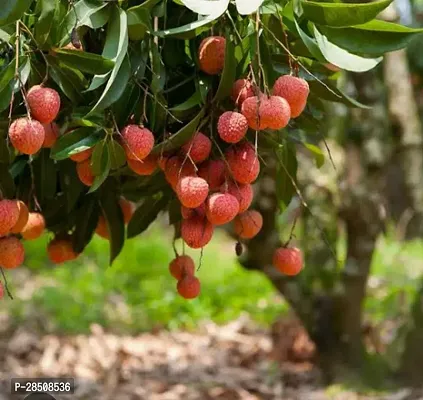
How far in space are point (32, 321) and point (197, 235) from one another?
2.05 metres

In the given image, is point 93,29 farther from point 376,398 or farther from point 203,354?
point 203,354

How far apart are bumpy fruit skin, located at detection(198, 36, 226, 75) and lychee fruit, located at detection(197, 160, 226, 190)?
96mm

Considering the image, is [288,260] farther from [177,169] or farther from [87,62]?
[87,62]

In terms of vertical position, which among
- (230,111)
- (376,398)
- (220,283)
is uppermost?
(230,111)

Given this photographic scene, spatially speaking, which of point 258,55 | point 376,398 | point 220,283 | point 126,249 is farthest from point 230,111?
point 126,249

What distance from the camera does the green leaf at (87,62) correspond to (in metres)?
0.67

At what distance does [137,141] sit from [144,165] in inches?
2.3

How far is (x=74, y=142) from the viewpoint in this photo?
27.6 inches

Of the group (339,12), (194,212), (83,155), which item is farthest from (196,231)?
(339,12)

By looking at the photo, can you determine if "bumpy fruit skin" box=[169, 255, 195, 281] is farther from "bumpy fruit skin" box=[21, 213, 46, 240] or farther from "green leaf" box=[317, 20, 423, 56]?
"green leaf" box=[317, 20, 423, 56]

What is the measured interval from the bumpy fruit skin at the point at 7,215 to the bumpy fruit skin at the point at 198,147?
0.59ft

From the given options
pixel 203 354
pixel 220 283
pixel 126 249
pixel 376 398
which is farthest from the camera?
pixel 126 249

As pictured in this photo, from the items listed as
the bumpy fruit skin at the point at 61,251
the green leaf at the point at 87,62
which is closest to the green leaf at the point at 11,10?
the green leaf at the point at 87,62

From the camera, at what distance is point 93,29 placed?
0.75 metres
